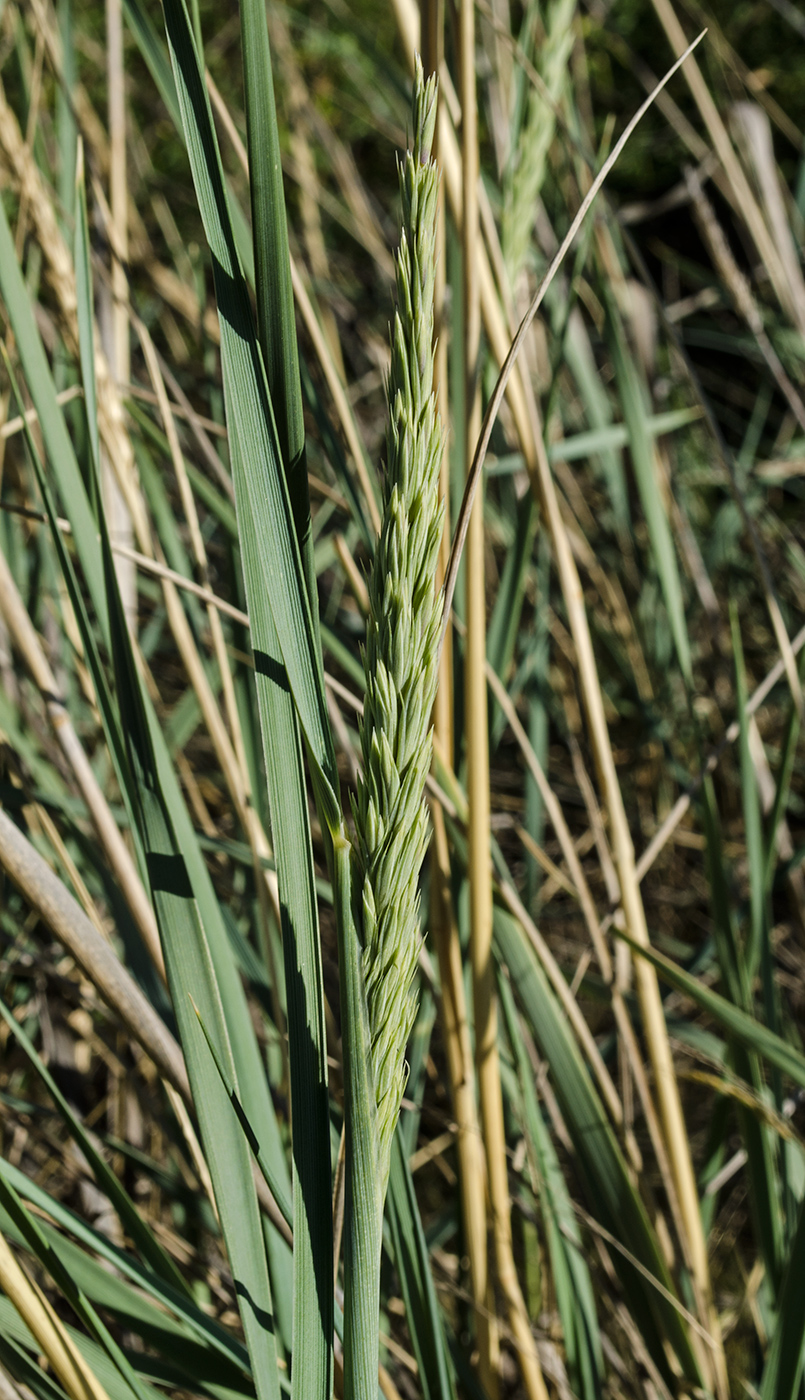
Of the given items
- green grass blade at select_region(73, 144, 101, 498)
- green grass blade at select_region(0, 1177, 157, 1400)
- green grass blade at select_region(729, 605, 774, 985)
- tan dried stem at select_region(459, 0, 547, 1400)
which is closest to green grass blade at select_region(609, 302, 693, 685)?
green grass blade at select_region(729, 605, 774, 985)

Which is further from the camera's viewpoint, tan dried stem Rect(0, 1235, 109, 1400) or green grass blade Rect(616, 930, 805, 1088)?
green grass blade Rect(616, 930, 805, 1088)

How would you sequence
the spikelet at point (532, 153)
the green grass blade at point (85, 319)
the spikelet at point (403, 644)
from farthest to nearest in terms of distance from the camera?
the spikelet at point (532, 153)
the green grass blade at point (85, 319)
the spikelet at point (403, 644)

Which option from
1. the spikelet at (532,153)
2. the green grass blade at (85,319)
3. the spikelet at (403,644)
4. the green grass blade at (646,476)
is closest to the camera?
the spikelet at (403,644)

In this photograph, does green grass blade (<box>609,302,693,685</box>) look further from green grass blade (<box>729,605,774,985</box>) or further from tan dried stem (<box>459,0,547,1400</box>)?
tan dried stem (<box>459,0,547,1400</box>)

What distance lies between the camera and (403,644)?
204mm

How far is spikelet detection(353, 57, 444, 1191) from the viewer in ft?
0.63

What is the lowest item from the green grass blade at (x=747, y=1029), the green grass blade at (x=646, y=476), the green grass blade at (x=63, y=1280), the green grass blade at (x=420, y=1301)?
the green grass blade at (x=420, y=1301)

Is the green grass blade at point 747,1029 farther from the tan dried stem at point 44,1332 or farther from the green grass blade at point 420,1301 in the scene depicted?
the tan dried stem at point 44,1332

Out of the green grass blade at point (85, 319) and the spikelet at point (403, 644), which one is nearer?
the spikelet at point (403, 644)

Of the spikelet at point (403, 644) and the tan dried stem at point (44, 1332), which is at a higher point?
the spikelet at point (403, 644)

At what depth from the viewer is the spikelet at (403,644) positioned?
0.63 ft

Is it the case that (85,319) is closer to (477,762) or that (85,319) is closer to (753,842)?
(477,762)

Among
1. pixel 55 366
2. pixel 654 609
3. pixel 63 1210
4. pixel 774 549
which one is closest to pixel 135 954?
pixel 63 1210

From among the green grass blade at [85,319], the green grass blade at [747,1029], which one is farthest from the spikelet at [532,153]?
the green grass blade at [747,1029]
